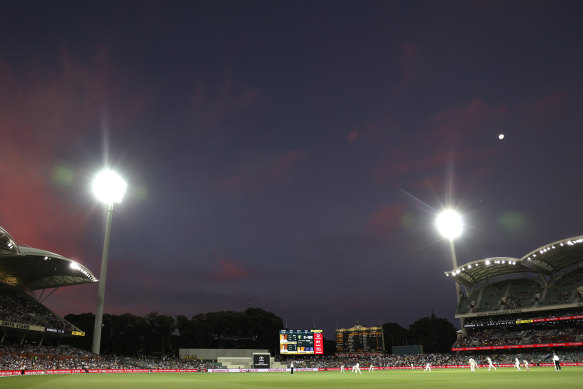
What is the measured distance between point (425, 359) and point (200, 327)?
6121 centimetres

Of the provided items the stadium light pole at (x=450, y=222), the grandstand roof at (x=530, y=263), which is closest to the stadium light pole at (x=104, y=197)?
the stadium light pole at (x=450, y=222)

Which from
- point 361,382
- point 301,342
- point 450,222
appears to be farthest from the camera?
point 301,342

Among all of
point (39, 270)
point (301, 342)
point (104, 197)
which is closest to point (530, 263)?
point (301, 342)

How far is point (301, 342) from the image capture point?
79.8 metres

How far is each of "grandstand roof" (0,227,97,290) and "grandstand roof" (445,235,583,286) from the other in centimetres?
7171

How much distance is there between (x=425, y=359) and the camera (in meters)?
80.6

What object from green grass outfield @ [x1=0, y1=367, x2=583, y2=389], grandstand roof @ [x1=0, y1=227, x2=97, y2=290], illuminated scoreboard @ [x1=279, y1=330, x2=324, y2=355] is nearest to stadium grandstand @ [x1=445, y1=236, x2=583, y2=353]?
illuminated scoreboard @ [x1=279, y1=330, x2=324, y2=355]

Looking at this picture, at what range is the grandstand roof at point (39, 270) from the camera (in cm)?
6462

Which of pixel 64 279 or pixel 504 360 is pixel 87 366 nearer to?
pixel 64 279

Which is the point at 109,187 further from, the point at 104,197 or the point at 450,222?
the point at 450,222

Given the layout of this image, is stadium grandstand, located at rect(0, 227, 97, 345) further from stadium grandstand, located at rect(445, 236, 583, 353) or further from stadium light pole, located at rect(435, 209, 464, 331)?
stadium grandstand, located at rect(445, 236, 583, 353)

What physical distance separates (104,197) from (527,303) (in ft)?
261

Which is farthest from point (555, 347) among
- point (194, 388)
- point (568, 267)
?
point (194, 388)

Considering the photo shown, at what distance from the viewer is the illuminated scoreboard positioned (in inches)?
3118
